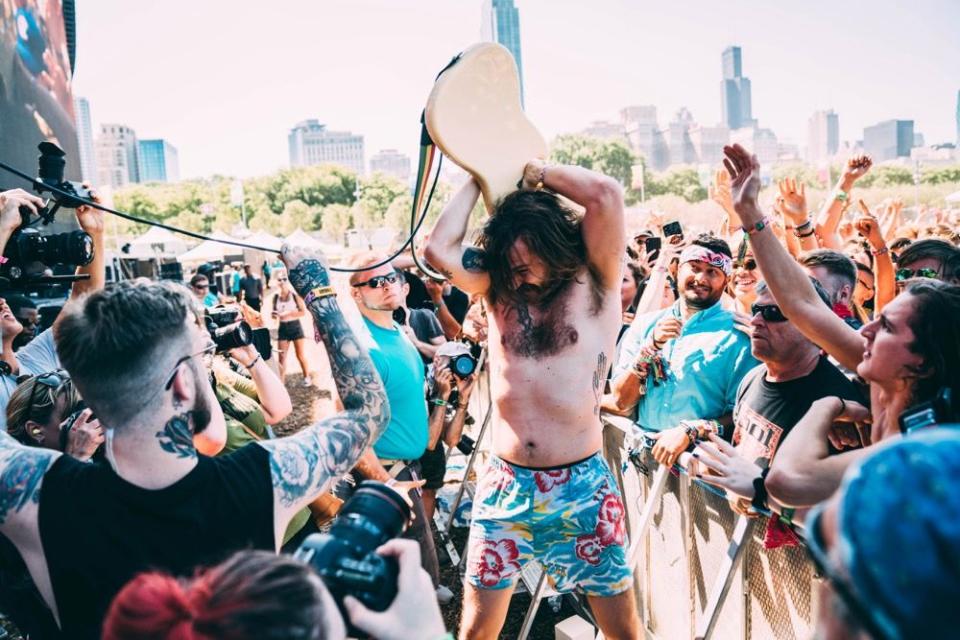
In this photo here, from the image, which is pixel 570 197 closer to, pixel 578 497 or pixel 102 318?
pixel 578 497

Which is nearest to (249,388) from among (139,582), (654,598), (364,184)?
(654,598)

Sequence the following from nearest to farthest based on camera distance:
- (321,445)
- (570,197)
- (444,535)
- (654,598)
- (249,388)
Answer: (321,445) < (570,197) < (654,598) < (249,388) < (444,535)

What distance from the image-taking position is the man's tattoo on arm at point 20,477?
52.9 inches

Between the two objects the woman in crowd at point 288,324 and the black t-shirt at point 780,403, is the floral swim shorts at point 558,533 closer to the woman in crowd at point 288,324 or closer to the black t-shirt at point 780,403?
the black t-shirt at point 780,403

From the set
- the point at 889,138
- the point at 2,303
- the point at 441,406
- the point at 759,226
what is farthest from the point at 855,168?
the point at 889,138

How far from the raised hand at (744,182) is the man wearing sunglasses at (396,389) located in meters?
1.81

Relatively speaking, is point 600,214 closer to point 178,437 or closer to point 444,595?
point 178,437

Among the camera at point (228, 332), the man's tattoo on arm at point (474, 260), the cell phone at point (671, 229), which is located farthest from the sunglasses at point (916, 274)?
the camera at point (228, 332)

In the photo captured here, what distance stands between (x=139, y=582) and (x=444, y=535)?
396 centimetres

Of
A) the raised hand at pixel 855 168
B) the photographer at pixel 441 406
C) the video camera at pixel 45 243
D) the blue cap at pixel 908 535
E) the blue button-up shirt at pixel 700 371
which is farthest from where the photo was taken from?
the raised hand at pixel 855 168

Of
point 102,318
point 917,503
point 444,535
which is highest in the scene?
point 102,318

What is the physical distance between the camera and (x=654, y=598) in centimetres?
298

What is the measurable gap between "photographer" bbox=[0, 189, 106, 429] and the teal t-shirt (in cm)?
138

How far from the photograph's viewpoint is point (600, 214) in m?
2.42
